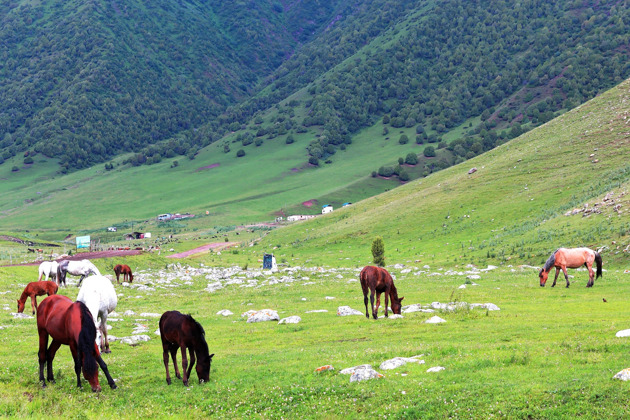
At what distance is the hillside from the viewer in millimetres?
53656

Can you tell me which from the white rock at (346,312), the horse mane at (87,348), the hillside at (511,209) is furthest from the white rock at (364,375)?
the hillside at (511,209)

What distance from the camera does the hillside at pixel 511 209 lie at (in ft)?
176

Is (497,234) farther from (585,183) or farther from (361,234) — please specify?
(361,234)

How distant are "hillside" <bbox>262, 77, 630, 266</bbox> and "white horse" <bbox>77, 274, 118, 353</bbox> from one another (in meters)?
38.2

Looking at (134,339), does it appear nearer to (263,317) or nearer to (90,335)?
(263,317)

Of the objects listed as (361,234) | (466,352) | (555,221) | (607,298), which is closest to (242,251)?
(361,234)

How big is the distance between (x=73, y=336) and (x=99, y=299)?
3.24 m

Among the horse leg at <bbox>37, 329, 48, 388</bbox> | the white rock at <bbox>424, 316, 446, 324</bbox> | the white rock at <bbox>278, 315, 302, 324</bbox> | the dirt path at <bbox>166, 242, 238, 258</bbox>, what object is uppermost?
the dirt path at <bbox>166, 242, 238, 258</bbox>

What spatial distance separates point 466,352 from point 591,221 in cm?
4285

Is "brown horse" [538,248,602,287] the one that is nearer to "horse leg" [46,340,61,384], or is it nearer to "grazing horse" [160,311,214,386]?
"grazing horse" [160,311,214,386]

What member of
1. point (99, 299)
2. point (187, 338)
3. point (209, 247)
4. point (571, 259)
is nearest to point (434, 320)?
point (187, 338)

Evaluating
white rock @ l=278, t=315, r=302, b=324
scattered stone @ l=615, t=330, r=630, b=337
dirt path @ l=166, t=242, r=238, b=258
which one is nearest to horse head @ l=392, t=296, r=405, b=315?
white rock @ l=278, t=315, r=302, b=324

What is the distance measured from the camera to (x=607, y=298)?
2748cm

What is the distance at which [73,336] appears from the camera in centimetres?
1494
